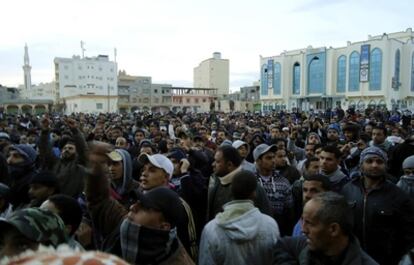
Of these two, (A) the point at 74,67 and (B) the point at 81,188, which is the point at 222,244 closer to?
(B) the point at 81,188

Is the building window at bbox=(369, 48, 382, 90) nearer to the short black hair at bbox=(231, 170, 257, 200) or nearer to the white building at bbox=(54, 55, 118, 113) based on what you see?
the white building at bbox=(54, 55, 118, 113)

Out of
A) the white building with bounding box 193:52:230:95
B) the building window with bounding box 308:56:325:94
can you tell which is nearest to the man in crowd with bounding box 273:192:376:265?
the building window with bounding box 308:56:325:94

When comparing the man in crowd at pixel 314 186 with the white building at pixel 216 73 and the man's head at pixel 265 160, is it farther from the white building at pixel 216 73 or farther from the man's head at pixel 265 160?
the white building at pixel 216 73

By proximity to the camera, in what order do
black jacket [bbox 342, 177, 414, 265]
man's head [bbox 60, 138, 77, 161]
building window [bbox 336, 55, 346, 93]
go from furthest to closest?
building window [bbox 336, 55, 346, 93], man's head [bbox 60, 138, 77, 161], black jacket [bbox 342, 177, 414, 265]

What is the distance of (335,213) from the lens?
2197 mm

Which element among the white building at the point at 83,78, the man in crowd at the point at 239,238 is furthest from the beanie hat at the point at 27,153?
the white building at the point at 83,78

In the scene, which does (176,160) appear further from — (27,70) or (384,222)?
(27,70)

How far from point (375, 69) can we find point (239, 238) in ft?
193

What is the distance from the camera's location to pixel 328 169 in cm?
437

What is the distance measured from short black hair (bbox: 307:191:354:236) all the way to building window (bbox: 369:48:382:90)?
58.0 meters

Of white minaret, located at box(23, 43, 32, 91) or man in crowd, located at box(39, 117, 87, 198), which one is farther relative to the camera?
white minaret, located at box(23, 43, 32, 91)

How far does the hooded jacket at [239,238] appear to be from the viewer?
2730 millimetres

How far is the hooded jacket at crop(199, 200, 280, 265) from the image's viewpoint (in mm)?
2730

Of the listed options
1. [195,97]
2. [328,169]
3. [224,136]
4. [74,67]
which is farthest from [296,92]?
[328,169]
